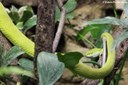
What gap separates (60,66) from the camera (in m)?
0.70

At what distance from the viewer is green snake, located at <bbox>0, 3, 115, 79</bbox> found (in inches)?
46.6

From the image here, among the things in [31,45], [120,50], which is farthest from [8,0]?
[120,50]

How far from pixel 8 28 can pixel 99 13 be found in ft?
2.96

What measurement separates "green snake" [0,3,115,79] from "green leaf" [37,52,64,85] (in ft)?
1.40

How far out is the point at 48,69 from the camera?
2.22 ft

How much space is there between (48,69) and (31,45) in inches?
31.6

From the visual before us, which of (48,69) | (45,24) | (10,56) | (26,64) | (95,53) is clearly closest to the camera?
(48,69)

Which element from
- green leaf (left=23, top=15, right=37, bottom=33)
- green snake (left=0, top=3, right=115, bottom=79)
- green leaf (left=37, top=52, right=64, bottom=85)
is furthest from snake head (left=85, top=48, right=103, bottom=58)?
green leaf (left=37, top=52, right=64, bottom=85)

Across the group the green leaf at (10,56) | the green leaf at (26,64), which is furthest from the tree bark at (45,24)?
the green leaf at (26,64)

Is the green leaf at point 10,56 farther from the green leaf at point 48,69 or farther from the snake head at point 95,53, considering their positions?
the snake head at point 95,53

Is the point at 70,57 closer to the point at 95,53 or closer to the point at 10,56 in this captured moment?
the point at 10,56

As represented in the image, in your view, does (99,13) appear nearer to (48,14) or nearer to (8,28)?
(8,28)

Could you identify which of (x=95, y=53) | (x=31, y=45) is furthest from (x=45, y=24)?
(x=31, y=45)

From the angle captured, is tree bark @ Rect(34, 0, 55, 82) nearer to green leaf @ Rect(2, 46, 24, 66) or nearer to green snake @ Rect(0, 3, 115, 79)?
green leaf @ Rect(2, 46, 24, 66)
